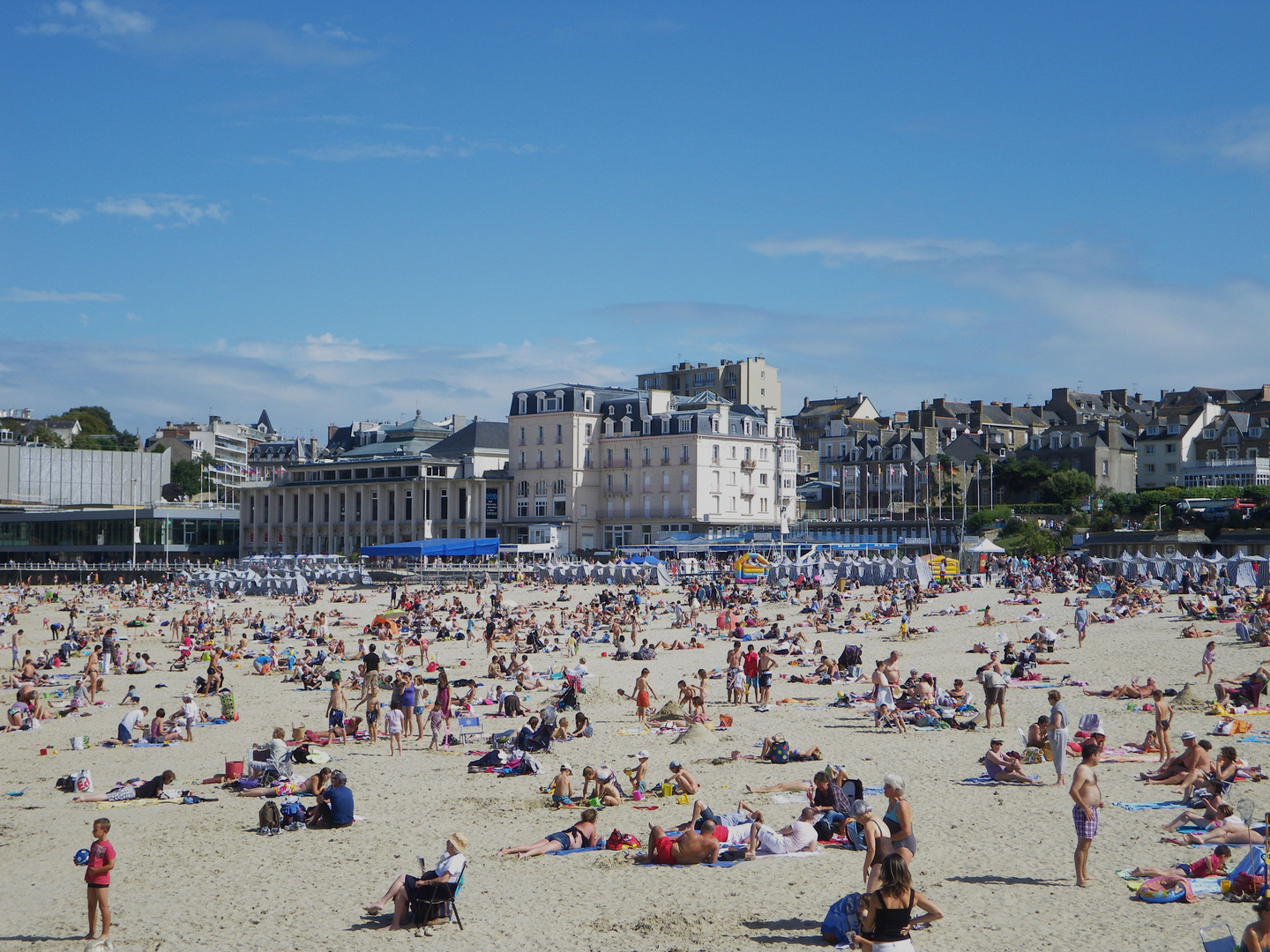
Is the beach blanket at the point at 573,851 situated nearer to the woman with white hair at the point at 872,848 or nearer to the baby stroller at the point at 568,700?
the woman with white hair at the point at 872,848

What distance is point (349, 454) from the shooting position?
86.9 m

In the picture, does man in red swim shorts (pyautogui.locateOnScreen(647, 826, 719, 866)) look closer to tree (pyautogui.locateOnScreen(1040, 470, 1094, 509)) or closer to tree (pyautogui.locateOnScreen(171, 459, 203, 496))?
tree (pyautogui.locateOnScreen(1040, 470, 1094, 509))

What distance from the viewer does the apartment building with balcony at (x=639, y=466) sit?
71625 millimetres

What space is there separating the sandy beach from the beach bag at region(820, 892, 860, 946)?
232 mm

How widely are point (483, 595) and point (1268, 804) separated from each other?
41.1 metres

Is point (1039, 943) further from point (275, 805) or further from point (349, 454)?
point (349, 454)

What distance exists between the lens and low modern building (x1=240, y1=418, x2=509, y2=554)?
78875 millimetres

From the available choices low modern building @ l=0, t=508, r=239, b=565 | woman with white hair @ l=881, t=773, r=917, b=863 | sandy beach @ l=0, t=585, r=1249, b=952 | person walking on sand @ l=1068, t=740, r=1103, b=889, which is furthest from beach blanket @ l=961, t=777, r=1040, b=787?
low modern building @ l=0, t=508, r=239, b=565

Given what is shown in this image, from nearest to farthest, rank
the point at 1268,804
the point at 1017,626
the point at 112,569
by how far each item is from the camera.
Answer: the point at 1268,804 → the point at 1017,626 → the point at 112,569

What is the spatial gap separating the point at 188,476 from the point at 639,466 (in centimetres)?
6523

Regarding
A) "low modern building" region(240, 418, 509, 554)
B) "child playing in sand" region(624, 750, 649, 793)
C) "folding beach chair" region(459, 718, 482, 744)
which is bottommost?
"folding beach chair" region(459, 718, 482, 744)

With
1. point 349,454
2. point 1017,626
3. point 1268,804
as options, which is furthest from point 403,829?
point 349,454

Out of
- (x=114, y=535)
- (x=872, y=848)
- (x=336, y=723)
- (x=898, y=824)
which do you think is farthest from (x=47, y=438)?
(x=872, y=848)

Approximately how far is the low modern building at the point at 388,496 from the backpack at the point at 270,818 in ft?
215
